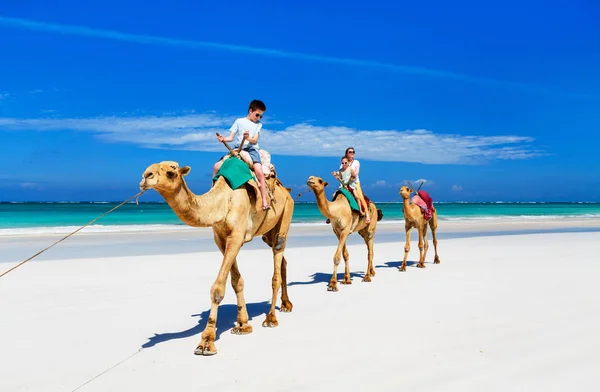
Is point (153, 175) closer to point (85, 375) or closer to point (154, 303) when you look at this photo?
point (85, 375)

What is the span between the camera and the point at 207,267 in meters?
13.7

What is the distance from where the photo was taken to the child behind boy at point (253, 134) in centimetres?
705

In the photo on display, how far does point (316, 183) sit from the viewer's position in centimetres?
986

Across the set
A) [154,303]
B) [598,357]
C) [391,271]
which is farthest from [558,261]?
[154,303]

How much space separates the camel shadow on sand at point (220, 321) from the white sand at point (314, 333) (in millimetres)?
31

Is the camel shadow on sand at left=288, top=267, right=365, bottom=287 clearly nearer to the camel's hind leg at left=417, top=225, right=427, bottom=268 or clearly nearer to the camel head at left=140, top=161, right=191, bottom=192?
the camel's hind leg at left=417, top=225, right=427, bottom=268

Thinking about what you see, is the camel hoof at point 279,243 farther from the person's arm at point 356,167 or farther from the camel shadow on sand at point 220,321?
the person's arm at point 356,167

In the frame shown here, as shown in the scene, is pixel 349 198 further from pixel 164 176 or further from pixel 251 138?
pixel 164 176

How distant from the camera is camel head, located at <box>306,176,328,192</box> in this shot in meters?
9.78

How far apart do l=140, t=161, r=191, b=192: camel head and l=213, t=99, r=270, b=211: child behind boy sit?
1.39 metres

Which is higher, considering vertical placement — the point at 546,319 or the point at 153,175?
the point at 153,175

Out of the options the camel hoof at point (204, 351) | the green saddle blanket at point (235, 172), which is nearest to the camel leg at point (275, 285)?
the camel hoof at point (204, 351)

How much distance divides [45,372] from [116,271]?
7497 mm

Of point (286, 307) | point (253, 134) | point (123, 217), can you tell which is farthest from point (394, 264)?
point (123, 217)
